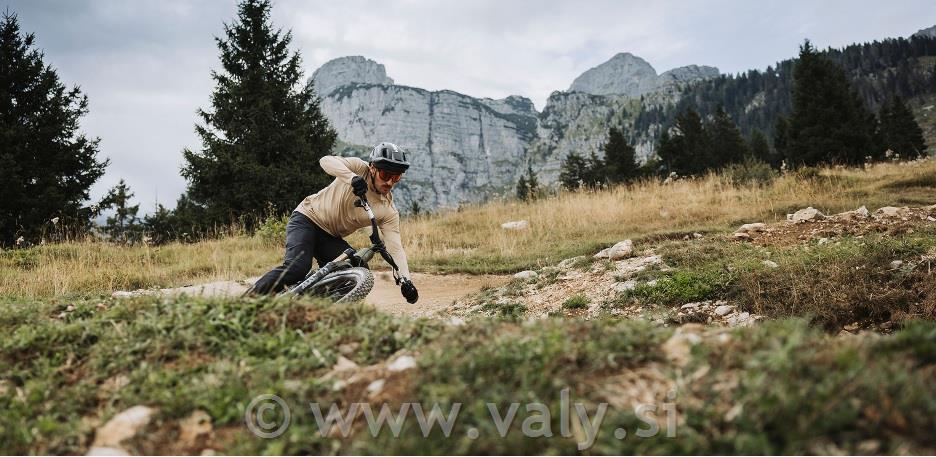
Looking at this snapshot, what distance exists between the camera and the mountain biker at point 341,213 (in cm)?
561

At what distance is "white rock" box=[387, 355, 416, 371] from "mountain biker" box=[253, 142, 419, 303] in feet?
8.95

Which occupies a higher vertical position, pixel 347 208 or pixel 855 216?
pixel 347 208

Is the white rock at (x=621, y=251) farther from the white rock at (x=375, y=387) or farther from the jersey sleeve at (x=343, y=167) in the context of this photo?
the white rock at (x=375, y=387)

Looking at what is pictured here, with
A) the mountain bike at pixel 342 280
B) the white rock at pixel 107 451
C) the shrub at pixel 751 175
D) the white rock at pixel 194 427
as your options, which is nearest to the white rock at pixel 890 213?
the shrub at pixel 751 175

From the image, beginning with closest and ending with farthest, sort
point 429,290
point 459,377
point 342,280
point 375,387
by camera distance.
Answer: point 459,377 < point 375,387 < point 342,280 < point 429,290

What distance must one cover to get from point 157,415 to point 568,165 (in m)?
65.2

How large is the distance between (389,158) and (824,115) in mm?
38980

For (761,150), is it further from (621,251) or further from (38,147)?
(38,147)

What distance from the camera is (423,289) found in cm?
1056

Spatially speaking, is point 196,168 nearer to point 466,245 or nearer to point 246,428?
point 466,245

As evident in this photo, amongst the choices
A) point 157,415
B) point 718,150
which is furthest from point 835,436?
point 718,150

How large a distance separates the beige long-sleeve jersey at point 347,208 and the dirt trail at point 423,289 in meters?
2.75

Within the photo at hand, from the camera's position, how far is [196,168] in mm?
18531

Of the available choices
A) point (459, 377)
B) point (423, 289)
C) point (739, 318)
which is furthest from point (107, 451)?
point (423, 289)
